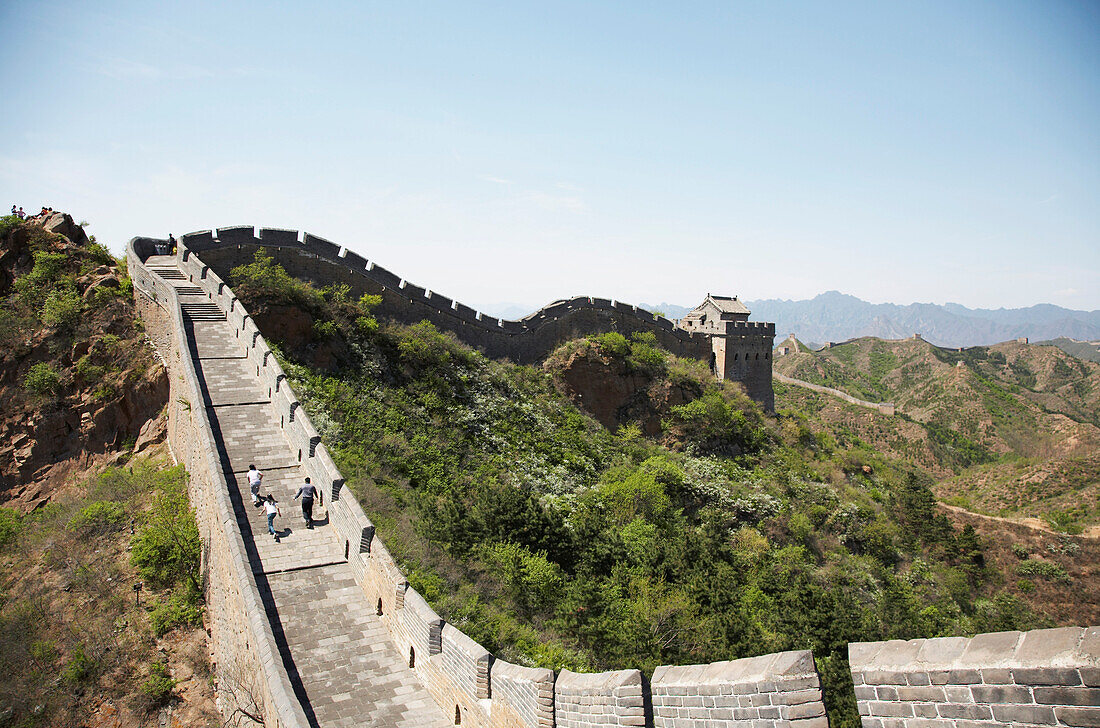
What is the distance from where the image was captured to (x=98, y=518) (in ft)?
38.7

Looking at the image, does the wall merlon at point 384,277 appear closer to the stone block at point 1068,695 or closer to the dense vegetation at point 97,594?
the dense vegetation at point 97,594

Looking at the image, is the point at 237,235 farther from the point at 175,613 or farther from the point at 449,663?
the point at 449,663

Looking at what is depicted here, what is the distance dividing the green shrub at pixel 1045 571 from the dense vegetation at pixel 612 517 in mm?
2431

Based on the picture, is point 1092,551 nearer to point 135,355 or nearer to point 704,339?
point 704,339

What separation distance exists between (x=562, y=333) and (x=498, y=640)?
17.1 m

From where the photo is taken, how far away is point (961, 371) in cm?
7112

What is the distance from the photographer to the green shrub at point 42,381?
1538 centimetres

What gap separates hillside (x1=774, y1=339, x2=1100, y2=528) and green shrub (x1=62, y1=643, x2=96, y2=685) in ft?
126

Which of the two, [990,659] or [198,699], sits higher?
[990,659]

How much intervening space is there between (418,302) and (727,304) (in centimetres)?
1700

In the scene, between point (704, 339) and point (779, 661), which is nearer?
point (779, 661)

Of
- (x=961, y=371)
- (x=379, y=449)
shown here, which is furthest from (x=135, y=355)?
(x=961, y=371)

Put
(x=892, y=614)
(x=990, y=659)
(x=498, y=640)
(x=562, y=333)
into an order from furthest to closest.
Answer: (x=562, y=333), (x=892, y=614), (x=498, y=640), (x=990, y=659)

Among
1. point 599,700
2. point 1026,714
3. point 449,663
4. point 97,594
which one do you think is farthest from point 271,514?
point 1026,714
